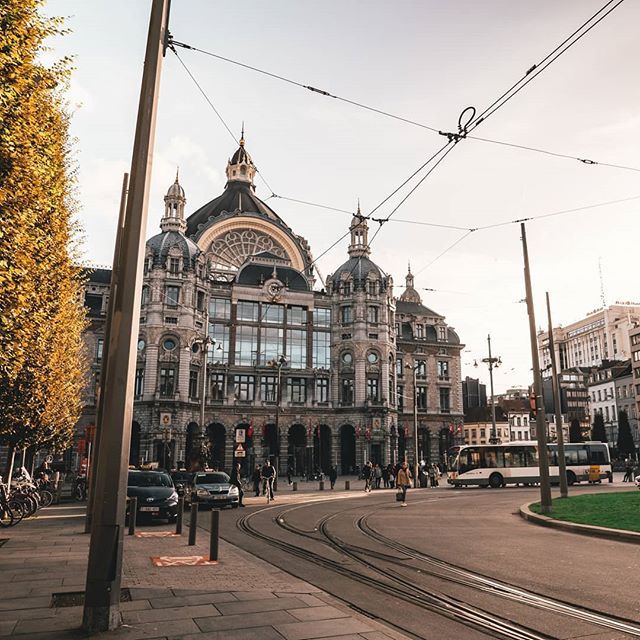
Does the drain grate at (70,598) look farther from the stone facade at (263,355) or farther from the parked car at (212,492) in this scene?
the stone facade at (263,355)

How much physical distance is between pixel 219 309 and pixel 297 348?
30.7 ft

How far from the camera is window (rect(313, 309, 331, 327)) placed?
6434 cm

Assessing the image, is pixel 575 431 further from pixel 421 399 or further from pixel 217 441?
pixel 217 441

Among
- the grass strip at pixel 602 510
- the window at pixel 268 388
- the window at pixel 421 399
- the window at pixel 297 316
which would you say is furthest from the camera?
the window at pixel 421 399

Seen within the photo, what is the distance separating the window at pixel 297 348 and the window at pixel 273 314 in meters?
1.69

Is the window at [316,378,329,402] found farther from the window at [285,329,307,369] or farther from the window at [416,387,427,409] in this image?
the window at [416,387,427,409]

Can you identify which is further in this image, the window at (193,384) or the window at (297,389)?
the window at (297,389)

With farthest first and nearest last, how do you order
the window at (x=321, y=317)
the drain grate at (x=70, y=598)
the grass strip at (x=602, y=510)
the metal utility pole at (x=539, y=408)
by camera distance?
the window at (x=321, y=317) < the metal utility pole at (x=539, y=408) < the grass strip at (x=602, y=510) < the drain grate at (x=70, y=598)

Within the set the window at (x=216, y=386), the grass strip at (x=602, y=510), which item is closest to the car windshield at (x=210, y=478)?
the grass strip at (x=602, y=510)

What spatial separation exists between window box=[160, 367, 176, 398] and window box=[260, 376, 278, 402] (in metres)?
9.45

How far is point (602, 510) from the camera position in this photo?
728 inches

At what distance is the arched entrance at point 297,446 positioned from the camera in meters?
59.7

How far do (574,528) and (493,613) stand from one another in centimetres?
986

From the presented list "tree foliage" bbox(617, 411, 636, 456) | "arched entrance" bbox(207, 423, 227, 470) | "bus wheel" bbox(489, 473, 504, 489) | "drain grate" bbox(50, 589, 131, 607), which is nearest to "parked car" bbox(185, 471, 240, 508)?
"drain grate" bbox(50, 589, 131, 607)
